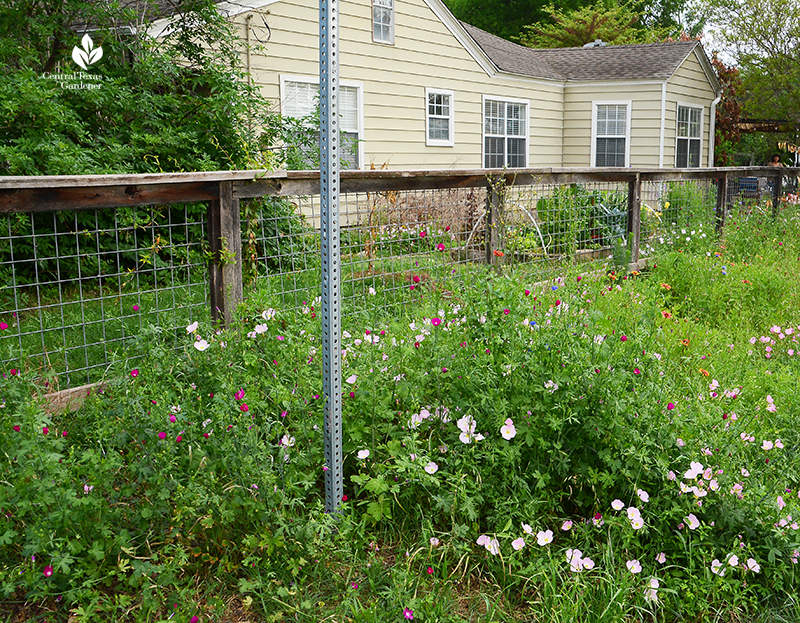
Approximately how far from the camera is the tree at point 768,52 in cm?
2166

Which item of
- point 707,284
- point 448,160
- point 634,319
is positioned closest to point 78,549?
point 634,319

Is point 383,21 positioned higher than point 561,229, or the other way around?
point 383,21

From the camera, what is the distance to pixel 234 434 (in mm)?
2342

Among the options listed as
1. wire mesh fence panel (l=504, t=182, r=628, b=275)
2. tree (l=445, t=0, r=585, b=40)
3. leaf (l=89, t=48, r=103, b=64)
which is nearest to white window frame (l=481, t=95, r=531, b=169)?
wire mesh fence panel (l=504, t=182, r=628, b=275)

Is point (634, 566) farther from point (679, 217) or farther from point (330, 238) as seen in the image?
point (679, 217)

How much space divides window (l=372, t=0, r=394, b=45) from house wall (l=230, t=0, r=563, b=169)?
0.11m

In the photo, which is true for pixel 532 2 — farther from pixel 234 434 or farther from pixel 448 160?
pixel 234 434

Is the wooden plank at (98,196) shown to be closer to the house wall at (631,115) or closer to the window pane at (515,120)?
the window pane at (515,120)

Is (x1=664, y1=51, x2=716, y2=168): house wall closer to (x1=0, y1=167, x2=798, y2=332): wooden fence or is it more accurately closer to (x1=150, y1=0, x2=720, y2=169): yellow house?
(x1=150, y1=0, x2=720, y2=169): yellow house

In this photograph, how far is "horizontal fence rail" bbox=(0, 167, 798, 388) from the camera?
3215mm

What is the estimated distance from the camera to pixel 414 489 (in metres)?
2.59

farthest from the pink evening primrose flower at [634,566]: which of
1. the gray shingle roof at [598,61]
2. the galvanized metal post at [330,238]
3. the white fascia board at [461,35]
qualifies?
the gray shingle roof at [598,61]

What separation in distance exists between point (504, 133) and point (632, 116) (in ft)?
12.2

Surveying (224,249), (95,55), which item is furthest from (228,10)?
(224,249)
